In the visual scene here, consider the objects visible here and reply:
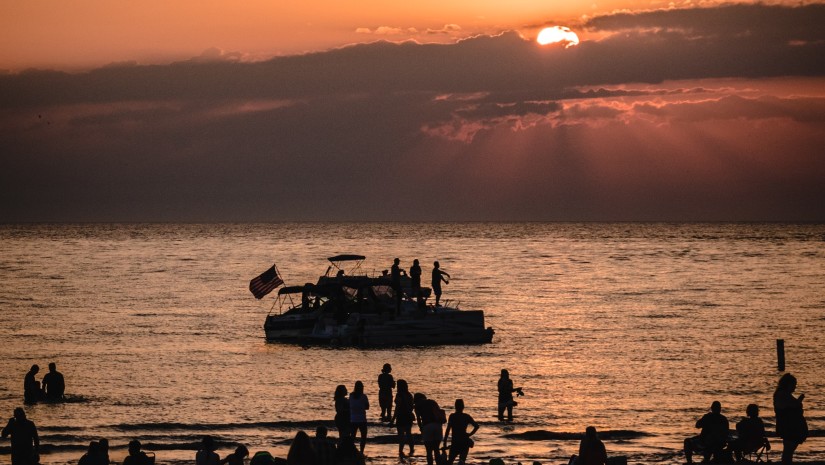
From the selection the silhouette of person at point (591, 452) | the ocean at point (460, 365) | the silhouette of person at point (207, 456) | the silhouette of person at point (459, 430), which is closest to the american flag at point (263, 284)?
the ocean at point (460, 365)

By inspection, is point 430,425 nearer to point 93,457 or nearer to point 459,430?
point 459,430

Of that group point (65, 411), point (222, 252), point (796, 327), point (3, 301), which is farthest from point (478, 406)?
point (222, 252)

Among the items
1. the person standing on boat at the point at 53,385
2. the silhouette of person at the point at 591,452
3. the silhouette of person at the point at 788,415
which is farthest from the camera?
the person standing on boat at the point at 53,385

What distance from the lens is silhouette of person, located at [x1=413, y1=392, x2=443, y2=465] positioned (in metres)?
22.5

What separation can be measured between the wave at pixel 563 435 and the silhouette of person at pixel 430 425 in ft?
17.7

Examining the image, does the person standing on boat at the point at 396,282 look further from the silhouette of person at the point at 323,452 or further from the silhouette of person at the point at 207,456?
the silhouette of person at the point at 323,452

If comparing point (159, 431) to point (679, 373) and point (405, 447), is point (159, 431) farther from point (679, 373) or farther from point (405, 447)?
point (679, 373)

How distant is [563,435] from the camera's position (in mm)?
28328

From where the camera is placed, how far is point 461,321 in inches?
1927

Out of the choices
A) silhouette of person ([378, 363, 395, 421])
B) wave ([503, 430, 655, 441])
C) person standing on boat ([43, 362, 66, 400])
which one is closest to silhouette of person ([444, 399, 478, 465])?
wave ([503, 430, 655, 441])

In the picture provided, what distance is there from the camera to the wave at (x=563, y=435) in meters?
28.0

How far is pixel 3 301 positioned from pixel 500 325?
4054cm

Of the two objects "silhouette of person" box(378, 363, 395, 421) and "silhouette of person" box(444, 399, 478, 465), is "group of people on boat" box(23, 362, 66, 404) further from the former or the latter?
"silhouette of person" box(444, 399, 478, 465)

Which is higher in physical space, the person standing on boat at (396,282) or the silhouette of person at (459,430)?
the person standing on boat at (396,282)
